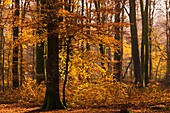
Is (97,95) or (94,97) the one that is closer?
(94,97)

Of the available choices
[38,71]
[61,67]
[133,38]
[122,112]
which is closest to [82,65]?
[61,67]

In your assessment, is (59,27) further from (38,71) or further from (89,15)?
(38,71)

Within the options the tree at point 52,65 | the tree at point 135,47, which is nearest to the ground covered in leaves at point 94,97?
the tree at point 52,65

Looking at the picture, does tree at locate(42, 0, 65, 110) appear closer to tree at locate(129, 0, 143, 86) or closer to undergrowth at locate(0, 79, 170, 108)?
undergrowth at locate(0, 79, 170, 108)

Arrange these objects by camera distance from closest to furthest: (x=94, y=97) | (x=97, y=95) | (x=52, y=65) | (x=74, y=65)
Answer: (x=52, y=65), (x=94, y=97), (x=97, y=95), (x=74, y=65)

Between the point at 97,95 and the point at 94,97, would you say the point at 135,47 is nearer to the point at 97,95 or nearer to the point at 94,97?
the point at 97,95

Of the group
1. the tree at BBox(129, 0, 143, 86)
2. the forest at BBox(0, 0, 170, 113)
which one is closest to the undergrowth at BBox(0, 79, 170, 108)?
the forest at BBox(0, 0, 170, 113)

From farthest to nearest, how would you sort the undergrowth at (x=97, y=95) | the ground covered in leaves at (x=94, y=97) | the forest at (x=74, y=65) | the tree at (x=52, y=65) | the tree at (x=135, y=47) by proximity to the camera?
the tree at (x=135, y=47), the undergrowth at (x=97, y=95), the ground covered in leaves at (x=94, y=97), the tree at (x=52, y=65), the forest at (x=74, y=65)

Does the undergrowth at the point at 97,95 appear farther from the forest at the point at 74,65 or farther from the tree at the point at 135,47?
the tree at the point at 135,47

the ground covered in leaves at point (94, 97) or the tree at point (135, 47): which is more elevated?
the tree at point (135, 47)

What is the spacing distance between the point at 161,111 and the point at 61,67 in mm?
7721

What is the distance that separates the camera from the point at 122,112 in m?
10.8

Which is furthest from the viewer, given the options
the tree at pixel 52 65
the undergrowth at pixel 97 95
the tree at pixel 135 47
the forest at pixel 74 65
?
the tree at pixel 135 47

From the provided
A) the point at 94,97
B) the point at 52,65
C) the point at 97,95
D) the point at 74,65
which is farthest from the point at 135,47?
the point at 52,65
